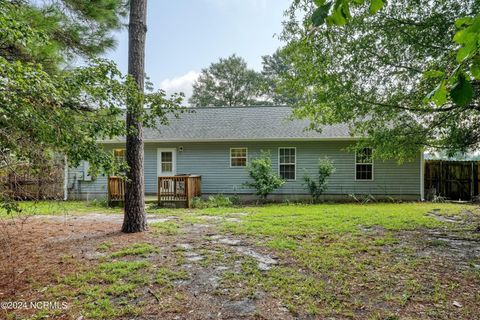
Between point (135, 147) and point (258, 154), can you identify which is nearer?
point (135, 147)

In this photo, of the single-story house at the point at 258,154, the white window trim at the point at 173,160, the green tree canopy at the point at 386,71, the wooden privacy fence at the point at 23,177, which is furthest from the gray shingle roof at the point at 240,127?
the wooden privacy fence at the point at 23,177

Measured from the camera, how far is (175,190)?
11.2 m

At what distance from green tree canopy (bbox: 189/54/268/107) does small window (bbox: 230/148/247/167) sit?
2090 centimetres

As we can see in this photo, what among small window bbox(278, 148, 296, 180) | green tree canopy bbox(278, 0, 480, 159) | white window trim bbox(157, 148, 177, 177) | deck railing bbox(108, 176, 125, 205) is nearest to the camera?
green tree canopy bbox(278, 0, 480, 159)

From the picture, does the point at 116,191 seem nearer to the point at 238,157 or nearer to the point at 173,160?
the point at 173,160

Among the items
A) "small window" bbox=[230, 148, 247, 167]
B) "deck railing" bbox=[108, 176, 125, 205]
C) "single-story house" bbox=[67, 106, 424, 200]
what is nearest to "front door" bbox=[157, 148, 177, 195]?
"single-story house" bbox=[67, 106, 424, 200]

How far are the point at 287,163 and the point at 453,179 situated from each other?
22.9ft

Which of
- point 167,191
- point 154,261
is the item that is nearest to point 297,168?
point 167,191

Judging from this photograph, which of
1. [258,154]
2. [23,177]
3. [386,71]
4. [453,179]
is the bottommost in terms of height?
[453,179]

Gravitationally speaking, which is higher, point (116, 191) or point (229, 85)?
point (229, 85)

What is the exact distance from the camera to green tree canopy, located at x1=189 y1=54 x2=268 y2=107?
3375 centimetres

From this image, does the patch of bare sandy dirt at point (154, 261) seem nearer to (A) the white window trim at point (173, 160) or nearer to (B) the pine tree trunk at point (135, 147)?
(B) the pine tree trunk at point (135, 147)

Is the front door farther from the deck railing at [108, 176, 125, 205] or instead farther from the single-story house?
the deck railing at [108, 176, 125, 205]

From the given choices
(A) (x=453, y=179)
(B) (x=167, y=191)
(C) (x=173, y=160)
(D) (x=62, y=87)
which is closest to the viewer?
(D) (x=62, y=87)
